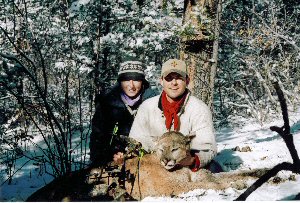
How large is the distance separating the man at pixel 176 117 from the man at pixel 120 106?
2.20 ft

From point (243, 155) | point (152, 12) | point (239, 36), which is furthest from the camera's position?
point (239, 36)

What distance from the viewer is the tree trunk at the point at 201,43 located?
5676 mm

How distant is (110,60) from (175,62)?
10.9 metres

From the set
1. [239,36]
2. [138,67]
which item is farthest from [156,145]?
[239,36]

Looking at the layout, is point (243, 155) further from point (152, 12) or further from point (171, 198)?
point (152, 12)

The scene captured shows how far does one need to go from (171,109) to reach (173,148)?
55 centimetres

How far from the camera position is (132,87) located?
17.3 ft

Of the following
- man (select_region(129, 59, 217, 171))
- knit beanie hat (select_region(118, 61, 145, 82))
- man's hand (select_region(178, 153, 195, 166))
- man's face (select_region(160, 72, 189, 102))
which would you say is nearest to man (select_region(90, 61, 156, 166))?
knit beanie hat (select_region(118, 61, 145, 82))

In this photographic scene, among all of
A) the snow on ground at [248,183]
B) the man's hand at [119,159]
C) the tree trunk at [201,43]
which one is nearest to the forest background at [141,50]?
the tree trunk at [201,43]

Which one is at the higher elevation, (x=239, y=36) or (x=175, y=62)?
(x=239, y=36)

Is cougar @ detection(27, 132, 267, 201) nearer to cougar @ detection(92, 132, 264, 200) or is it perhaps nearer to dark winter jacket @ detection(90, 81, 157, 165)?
cougar @ detection(92, 132, 264, 200)

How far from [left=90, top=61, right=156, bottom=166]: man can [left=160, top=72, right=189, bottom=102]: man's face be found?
3.09ft

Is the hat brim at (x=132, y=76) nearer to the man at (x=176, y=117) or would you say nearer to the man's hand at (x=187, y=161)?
the man at (x=176, y=117)

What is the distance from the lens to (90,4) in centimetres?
1117
